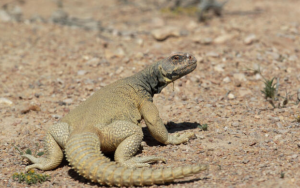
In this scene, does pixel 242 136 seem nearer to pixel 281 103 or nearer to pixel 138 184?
pixel 281 103

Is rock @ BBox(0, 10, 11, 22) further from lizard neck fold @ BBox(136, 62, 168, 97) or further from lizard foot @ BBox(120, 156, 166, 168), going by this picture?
lizard foot @ BBox(120, 156, 166, 168)

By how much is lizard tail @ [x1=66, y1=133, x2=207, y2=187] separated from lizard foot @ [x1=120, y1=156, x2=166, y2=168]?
0.57 meters

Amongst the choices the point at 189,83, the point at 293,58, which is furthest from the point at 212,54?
the point at 293,58

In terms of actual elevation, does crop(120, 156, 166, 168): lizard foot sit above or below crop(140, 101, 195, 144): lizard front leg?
below

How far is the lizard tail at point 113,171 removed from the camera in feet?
17.0

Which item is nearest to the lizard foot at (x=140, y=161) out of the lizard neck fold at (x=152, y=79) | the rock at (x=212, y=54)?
the lizard neck fold at (x=152, y=79)

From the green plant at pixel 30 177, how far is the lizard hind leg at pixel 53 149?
265mm

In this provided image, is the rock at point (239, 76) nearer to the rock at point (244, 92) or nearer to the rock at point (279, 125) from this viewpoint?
the rock at point (244, 92)

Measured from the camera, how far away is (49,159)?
20.5ft

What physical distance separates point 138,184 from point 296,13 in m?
12.9

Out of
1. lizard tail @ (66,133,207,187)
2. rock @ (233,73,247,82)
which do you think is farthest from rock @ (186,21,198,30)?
lizard tail @ (66,133,207,187)

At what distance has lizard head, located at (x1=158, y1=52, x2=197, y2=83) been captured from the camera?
6.90 meters

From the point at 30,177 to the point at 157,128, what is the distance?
228 centimetres

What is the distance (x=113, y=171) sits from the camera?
529cm
